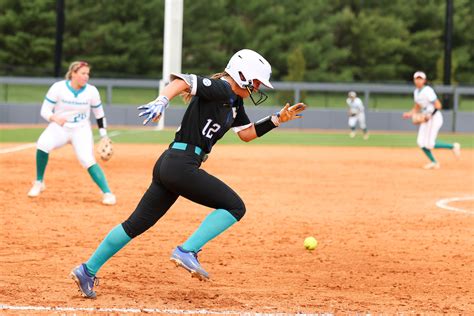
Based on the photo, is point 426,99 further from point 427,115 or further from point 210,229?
point 210,229

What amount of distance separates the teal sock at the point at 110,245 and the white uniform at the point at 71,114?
5875 millimetres

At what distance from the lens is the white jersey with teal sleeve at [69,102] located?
12742mm

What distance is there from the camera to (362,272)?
8.60 metres

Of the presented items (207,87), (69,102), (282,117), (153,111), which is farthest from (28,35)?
(153,111)

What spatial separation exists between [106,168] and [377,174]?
5749 millimetres

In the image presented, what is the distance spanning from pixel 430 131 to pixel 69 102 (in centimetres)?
1023

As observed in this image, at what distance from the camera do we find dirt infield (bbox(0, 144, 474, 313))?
24.0 feet

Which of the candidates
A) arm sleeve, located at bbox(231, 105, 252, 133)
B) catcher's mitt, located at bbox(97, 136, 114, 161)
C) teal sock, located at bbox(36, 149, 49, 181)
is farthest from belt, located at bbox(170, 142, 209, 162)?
catcher's mitt, located at bbox(97, 136, 114, 161)

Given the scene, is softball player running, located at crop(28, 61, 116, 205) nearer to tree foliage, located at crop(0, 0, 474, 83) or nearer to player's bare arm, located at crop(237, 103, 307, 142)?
player's bare arm, located at crop(237, 103, 307, 142)

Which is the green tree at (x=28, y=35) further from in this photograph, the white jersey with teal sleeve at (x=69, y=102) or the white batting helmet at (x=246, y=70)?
the white batting helmet at (x=246, y=70)

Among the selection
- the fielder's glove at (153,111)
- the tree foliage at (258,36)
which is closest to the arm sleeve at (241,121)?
the fielder's glove at (153,111)

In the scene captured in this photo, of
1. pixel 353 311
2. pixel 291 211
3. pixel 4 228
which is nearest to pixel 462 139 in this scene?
pixel 291 211

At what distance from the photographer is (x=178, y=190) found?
6969 mm

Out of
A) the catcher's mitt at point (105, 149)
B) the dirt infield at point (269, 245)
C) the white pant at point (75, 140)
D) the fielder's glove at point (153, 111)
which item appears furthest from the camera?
the catcher's mitt at point (105, 149)
